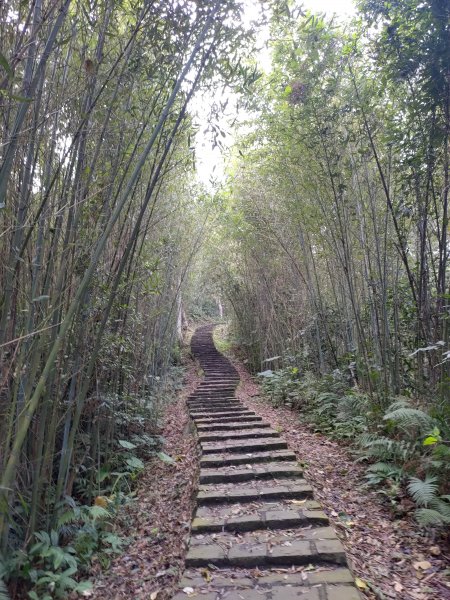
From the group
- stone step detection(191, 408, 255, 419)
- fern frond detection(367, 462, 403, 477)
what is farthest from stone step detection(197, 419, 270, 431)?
fern frond detection(367, 462, 403, 477)

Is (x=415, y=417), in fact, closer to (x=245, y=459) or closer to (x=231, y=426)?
(x=245, y=459)

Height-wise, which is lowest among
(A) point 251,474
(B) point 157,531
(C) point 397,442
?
(B) point 157,531

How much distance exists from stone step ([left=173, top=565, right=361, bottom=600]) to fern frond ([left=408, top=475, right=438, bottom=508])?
73 cm

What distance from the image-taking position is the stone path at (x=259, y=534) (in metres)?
1.99

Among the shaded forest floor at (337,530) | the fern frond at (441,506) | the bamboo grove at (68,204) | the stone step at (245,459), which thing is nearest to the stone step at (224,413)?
the shaded forest floor at (337,530)

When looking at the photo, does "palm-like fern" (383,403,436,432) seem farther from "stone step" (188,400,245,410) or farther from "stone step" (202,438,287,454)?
"stone step" (188,400,245,410)

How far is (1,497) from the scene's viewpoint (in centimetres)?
184

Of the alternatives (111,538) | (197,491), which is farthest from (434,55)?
(111,538)

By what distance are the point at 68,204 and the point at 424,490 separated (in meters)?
2.65

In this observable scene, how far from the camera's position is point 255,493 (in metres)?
2.94

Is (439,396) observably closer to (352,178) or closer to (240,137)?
(352,178)

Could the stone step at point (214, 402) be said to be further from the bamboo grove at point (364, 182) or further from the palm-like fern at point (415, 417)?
the palm-like fern at point (415, 417)

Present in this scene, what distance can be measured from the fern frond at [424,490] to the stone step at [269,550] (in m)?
0.58

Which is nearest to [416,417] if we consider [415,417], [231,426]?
[415,417]
